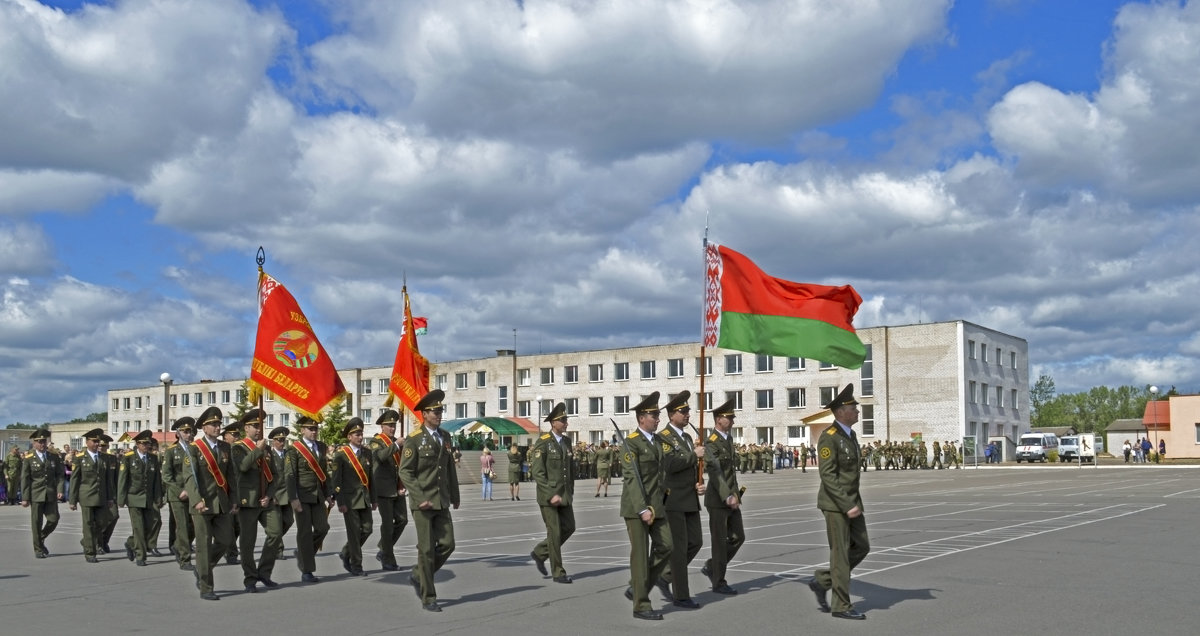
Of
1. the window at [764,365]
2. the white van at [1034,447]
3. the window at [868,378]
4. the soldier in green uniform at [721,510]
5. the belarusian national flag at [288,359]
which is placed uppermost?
the window at [764,365]

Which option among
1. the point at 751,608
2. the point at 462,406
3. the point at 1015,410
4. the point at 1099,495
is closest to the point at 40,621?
the point at 751,608

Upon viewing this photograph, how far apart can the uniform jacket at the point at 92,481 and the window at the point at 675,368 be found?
68118mm

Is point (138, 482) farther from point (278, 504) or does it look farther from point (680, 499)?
point (680, 499)

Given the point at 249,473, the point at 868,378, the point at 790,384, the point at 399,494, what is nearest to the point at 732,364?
the point at 790,384

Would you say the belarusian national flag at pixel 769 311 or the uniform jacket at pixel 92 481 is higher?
the belarusian national flag at pixel 769 311

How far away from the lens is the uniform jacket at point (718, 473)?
40.0ft

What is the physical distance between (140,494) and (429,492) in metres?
7.40

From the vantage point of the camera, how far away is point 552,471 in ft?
45.5

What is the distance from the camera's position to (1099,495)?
31.8 meters

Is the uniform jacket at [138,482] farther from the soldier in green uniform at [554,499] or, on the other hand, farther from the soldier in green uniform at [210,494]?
the soldier in green uniform at [554,499]

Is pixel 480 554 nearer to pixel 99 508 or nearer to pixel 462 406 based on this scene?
pixel 99 508

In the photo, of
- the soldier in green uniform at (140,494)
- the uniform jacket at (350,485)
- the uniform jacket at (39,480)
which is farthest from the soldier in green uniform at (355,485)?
the uniform jacket at (39,480)

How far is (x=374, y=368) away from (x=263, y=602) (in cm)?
9241

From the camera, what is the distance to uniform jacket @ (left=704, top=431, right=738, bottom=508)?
40.0 ft
